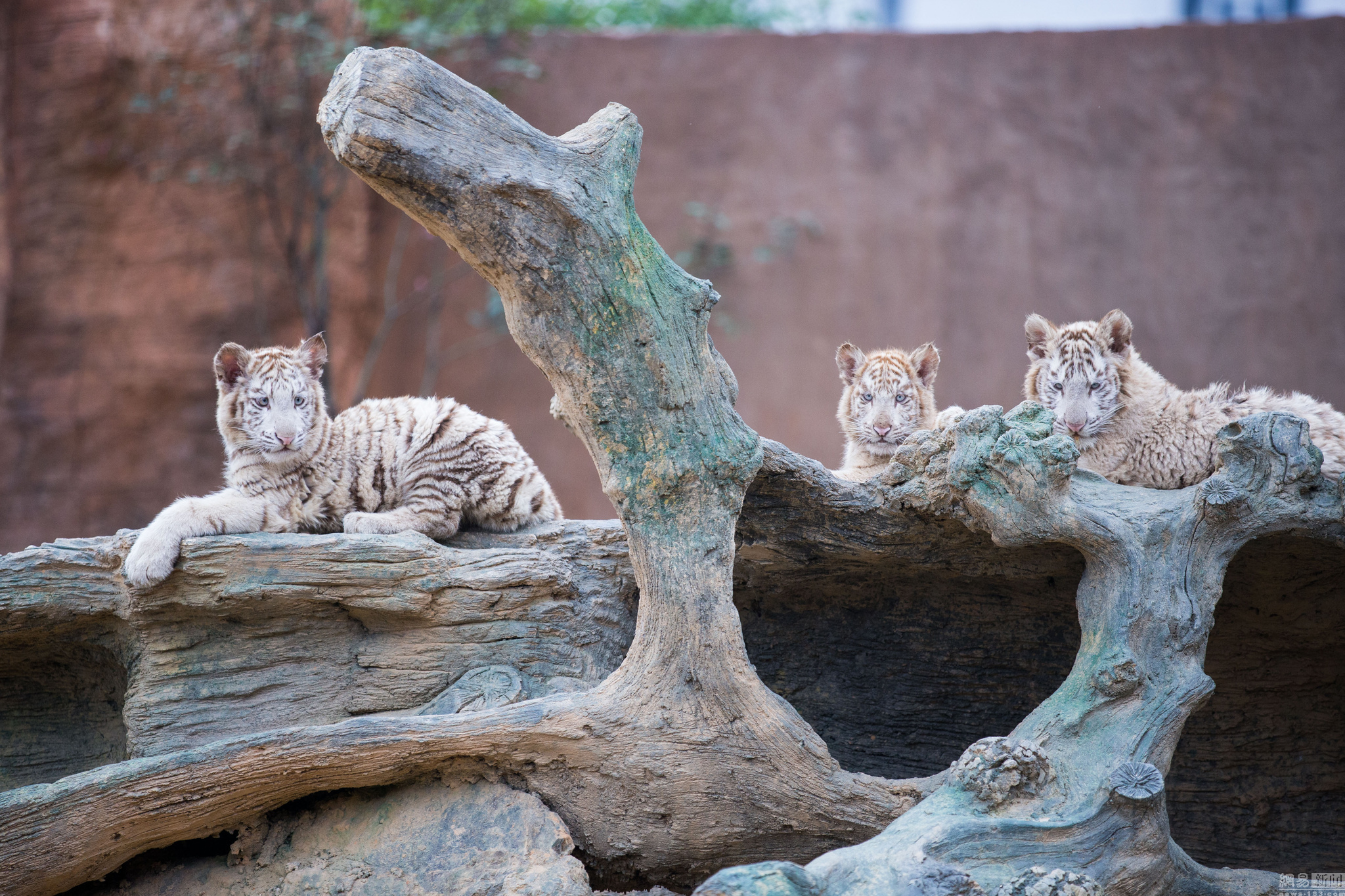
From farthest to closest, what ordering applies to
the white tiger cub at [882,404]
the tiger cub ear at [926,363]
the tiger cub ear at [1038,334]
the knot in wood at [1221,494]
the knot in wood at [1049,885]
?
the tiger cub ear at [926,363], the white tiger cub at [882,404], the tiger cub ear at [1038,334], the knot in wood at [1221,494], the knot in wood at [1049,885]

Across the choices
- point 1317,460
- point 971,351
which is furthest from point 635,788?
point 971,351

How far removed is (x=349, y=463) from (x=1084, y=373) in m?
3.64

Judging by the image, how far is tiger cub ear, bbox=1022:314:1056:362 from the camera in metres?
5.45

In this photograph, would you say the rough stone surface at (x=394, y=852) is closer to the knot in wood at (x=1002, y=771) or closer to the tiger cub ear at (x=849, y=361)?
the knot in wood at (x=1002, y=771)

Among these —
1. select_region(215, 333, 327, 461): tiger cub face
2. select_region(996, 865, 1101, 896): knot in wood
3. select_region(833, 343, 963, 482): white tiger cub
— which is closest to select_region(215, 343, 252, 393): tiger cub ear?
select_region(215, 333, 327, 461): tiger cub face

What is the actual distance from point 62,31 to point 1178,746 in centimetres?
1022

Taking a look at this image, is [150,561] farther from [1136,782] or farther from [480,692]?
[1136,782]

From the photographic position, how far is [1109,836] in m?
3.93

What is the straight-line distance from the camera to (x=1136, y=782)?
3916 mm

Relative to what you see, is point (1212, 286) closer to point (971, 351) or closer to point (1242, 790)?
point (971, 351)

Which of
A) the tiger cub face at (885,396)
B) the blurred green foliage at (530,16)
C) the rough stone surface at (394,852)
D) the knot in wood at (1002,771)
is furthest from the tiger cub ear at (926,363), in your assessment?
the blurred green foliage at (530,16)

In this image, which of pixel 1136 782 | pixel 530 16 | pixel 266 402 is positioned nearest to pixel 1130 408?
pixel 1136 782

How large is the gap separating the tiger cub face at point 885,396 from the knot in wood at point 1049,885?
243 cm

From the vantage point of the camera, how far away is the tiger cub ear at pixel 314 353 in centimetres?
545
